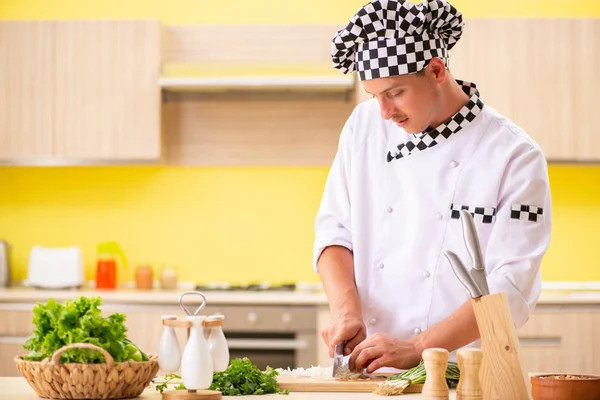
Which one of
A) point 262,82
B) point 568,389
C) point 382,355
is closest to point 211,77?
point 262,82

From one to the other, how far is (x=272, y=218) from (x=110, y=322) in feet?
10.0

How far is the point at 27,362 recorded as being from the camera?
165cm

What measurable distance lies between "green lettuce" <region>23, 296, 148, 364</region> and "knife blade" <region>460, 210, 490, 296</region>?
0.66 meters

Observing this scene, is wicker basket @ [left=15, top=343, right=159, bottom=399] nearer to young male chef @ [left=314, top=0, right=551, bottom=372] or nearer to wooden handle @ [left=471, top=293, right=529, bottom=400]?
young male chef @ [left=314, top=0, right=551, bottom=372]

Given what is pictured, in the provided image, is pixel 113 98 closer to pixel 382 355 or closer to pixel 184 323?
pixel 382 355

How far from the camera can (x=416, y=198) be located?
7.35 feet

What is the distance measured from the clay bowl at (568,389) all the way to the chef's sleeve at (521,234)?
1.52 ft

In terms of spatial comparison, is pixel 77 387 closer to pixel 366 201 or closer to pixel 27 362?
pixel 27 362

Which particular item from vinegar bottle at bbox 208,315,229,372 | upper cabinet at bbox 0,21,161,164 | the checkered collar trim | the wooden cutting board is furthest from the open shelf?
vinegar bottle at bbox 208,315,229,372

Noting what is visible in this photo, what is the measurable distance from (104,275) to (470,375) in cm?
326

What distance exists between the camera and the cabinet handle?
4.00 metres

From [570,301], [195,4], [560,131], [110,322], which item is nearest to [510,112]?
[560,131]

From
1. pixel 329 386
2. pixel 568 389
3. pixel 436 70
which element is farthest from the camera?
pixel 436 70

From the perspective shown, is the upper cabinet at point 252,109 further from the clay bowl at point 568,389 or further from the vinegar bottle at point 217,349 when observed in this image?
the clay bowl at point 568,389
